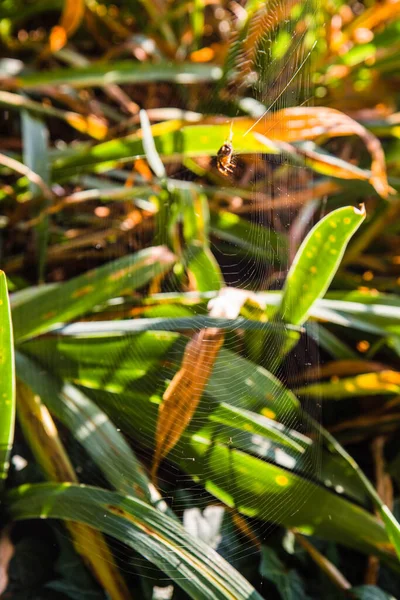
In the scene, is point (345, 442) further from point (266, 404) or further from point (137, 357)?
point (137, 357)

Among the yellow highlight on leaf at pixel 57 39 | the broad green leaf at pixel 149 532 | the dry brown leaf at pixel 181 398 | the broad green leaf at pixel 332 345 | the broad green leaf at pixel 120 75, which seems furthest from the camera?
the yellow highlight on leaf at pixel 57 39

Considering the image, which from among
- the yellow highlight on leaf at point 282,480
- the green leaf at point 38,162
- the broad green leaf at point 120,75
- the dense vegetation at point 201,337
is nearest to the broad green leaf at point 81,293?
the dense vegetation at point 201,337

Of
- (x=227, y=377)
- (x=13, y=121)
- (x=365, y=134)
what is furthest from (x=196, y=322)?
(x=13, y=121)

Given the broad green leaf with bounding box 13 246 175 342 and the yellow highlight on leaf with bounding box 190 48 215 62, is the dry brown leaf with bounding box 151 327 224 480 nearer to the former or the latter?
the broad green leaf with bounding box 13 246 175 342

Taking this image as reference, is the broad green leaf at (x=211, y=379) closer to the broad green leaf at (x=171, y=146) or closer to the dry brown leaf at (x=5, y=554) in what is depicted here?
the dry brown leaf at (x=5, y=554)

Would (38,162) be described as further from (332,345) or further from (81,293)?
(332,345)

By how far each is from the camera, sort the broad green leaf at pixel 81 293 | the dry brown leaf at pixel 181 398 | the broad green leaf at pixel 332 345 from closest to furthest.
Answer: the dry brown leaf at pixel 181 398, the broad green leaf at pixel 81 293, the broad green leaf at pixel 332 345

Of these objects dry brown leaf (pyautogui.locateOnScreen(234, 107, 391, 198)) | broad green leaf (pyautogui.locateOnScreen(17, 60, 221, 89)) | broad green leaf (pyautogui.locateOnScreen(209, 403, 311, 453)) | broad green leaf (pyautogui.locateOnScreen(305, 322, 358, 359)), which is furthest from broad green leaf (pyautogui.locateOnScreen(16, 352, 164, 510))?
broad green leaf (pyautogui.locateOnScreen(17, 60, 221, 89))
